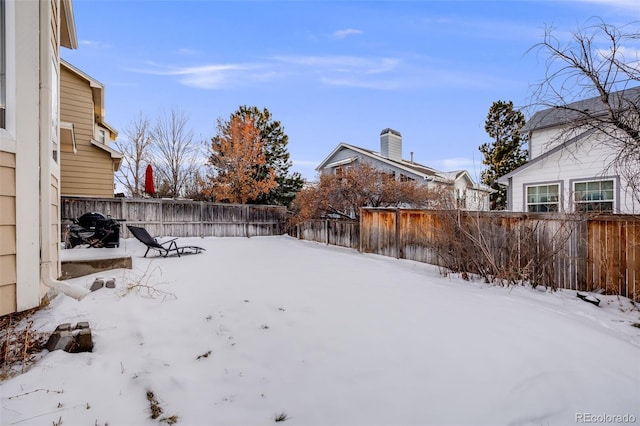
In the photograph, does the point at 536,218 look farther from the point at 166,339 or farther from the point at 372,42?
the point at 372,42

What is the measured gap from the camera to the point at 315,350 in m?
2.60

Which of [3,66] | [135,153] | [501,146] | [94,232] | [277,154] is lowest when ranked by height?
[94,232]

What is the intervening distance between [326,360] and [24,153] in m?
3.17

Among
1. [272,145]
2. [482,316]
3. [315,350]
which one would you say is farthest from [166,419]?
[272,145]

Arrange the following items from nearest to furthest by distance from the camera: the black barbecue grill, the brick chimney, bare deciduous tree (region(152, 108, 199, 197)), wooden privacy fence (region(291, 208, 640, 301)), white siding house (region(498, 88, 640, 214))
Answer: wooden privacy fence (region(291, 208, 640, 301)) < the black barbecue grill < white siding house (region(498, 88, 640, 214)) < the brick chimney < bare deciduous tree (region(152, 108, 199, 197))

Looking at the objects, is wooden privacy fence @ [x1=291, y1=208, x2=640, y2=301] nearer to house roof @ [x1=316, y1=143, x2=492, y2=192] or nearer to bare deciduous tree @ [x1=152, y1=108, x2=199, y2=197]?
house roof @ [x1=316, y1=143, x2=492, y2=192]

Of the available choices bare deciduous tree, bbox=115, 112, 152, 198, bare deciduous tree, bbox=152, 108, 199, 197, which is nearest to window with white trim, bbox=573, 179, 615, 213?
bare deciduous tree, bbox=152, 108, 199, 197

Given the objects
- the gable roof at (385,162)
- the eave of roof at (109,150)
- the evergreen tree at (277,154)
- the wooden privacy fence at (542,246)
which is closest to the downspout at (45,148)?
the wooden privacy fence at (542,246)

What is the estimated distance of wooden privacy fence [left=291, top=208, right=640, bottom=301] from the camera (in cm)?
446

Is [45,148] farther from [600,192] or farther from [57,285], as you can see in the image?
[600,192]

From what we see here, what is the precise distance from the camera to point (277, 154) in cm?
2009

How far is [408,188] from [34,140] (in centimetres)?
927

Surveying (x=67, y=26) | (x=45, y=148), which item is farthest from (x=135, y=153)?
(x=45, y=148)

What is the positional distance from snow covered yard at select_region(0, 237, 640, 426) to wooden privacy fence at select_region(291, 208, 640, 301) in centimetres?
56
